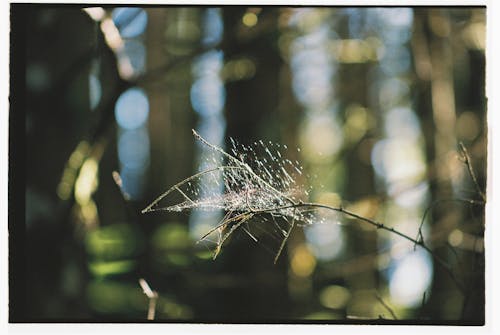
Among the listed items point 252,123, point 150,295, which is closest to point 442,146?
point 252,123

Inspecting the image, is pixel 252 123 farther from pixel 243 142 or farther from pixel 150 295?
pixel 150 295

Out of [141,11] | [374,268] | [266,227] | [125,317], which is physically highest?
[141,11]

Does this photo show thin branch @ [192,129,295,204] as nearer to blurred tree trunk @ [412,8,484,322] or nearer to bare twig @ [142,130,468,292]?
bare twig @ [142,130,468,292]

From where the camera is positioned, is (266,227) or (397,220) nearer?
(266,227)

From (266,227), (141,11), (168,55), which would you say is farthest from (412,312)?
(141,11)

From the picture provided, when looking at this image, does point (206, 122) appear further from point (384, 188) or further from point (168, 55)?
point (384, 188)

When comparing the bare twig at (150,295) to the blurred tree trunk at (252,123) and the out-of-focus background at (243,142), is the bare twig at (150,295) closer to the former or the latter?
the out-of-focus background at (243,142)
